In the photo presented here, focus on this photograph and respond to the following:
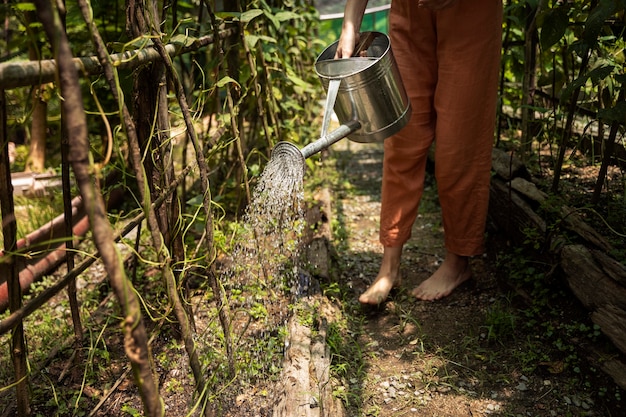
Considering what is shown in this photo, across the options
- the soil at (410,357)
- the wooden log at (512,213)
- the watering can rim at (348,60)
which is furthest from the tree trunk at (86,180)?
the wooden log at (512,213)

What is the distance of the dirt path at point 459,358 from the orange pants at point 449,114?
26 cm

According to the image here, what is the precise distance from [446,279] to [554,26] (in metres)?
1.04

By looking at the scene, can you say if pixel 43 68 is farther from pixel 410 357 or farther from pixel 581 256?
pixel 581 256

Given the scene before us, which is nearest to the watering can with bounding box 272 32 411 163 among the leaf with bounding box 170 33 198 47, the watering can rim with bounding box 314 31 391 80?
the watering can rim with bounding box 314 31 391 80

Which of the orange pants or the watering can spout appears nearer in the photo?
the watering can spout

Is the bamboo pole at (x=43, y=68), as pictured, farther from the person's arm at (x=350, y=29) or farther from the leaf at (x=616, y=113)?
the leaf at (x=616, y=113)

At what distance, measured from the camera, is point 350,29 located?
1.87m

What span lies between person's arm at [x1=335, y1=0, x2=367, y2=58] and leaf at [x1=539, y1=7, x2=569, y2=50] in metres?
0.69

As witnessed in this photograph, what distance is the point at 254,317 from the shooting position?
83.9 inches

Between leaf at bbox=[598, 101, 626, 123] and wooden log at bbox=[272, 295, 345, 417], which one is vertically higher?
leaf at bbox=[598, 101, 626, 123]

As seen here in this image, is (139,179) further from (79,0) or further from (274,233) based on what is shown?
(274,233)

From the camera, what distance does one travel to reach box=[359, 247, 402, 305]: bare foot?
222 cm

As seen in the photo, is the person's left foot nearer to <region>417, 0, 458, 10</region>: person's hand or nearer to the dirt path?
the dirt path

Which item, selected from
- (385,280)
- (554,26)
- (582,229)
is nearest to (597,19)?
(554,26)
